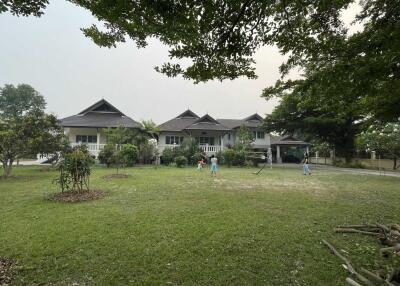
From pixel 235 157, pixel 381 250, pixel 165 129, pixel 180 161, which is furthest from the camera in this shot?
pixel 165 129

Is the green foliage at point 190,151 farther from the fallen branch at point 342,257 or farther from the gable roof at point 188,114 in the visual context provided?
the fallen branch at point 342,257

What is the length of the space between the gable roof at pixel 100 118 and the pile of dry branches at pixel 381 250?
2209 cm

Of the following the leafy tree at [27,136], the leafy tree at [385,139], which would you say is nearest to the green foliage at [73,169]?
the leafy tree at [27,136]

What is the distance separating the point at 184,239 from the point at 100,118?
80.6ft

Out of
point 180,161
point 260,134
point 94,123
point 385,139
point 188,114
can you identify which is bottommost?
point 180,161

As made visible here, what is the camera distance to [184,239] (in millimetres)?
5051

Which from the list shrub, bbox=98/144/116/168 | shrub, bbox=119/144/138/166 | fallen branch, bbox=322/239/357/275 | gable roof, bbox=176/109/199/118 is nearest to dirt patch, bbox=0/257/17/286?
fallen branch, bbox=322/239/357/275

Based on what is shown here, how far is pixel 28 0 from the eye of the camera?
2336 millimetres

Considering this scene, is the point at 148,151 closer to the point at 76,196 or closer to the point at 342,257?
the point at 76,196

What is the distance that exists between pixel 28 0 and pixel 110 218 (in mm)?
5270

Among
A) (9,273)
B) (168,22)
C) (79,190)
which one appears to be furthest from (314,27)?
(79,190)

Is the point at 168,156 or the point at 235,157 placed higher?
the point at 168,156

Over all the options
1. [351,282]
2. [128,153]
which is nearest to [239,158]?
[128,153]

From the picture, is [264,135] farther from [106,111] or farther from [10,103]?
[10,103]
